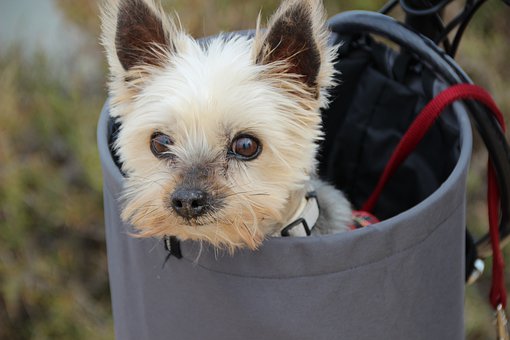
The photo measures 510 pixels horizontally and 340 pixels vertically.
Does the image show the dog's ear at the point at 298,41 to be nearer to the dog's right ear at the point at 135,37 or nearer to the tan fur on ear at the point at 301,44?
the tan fur on ear at the point at 301,44

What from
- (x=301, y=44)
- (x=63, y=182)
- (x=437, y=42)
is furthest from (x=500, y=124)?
(x=63, y=182)

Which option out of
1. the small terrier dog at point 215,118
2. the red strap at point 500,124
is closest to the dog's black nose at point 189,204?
the small terrier dog at point 215,118

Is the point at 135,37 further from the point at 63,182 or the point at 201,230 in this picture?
the point at 63,182

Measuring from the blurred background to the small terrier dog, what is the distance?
0.99 meters

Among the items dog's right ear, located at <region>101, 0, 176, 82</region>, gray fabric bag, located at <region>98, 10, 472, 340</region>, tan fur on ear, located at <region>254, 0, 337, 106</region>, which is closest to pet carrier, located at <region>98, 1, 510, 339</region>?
gray fabric bag, located at <region>98, 10, 472, 340</region>

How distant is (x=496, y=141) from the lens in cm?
131

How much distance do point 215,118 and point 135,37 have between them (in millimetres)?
229

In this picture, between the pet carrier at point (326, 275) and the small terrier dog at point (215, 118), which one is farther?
the small terrier dog at point (215, 118)

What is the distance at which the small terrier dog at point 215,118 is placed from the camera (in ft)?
3.72

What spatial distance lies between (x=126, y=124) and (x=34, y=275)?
1217mm

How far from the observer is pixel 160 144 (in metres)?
1.27

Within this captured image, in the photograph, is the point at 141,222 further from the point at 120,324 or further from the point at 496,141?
the point at 496,141

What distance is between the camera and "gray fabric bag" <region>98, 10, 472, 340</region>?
102 cm

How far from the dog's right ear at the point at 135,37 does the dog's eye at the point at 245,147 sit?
0.22 meters
